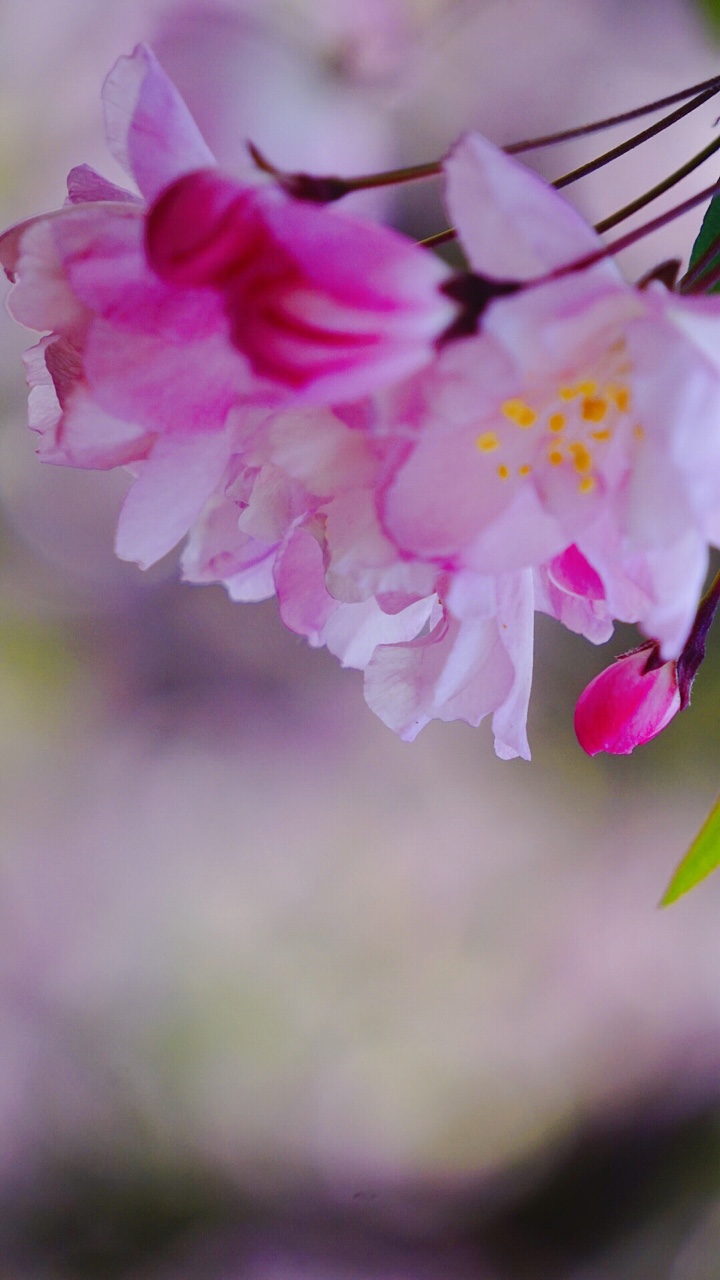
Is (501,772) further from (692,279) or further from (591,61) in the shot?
(692,279)

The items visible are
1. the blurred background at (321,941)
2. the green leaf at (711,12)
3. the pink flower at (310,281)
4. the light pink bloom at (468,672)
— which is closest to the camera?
the pink flower at (310,281)

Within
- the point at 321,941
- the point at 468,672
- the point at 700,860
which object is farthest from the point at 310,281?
the point at 321,941

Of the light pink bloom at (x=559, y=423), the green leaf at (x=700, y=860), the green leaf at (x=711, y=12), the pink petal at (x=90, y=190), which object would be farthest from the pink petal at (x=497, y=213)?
the green leaf at (x=711, y=12)

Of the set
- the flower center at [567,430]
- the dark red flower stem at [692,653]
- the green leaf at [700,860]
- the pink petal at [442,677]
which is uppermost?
the flower center at [567,430]

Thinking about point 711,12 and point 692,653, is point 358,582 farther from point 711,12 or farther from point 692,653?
point 711,12

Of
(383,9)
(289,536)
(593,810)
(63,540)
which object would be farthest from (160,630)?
(289,536)

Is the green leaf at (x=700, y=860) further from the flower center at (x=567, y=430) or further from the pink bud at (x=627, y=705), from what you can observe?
the flower center at (x=567, y=430)
